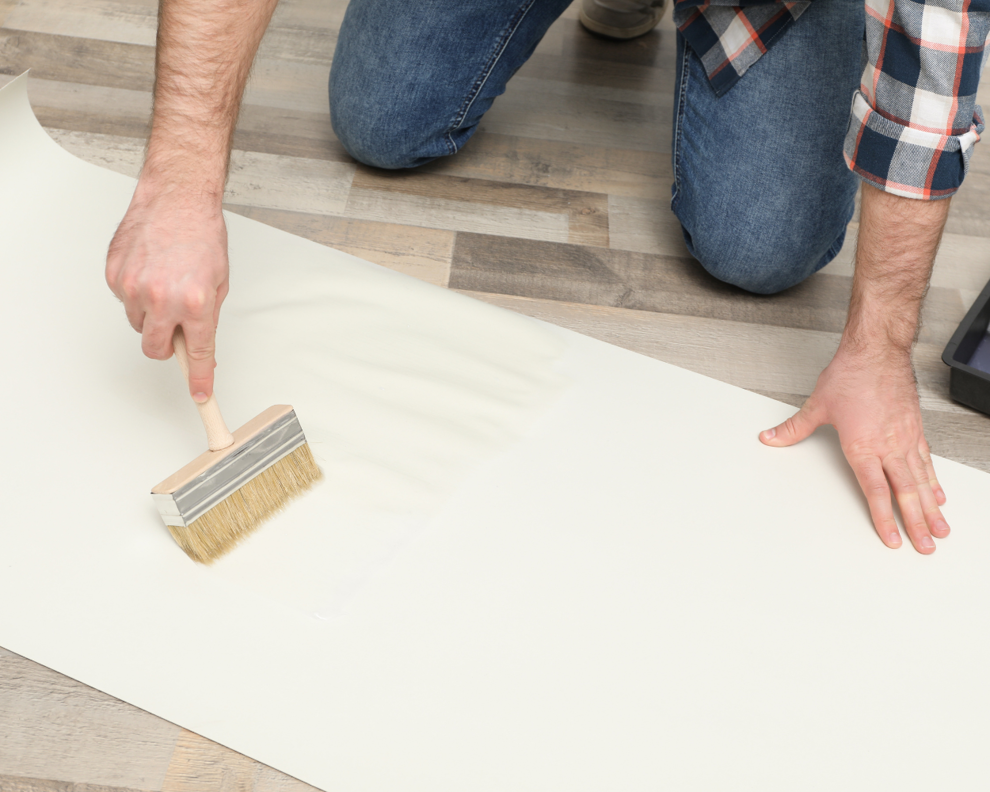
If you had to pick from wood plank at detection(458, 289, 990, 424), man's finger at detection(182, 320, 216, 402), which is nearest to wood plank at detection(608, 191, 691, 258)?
wood plank at detection(458, 289, 990, 424)

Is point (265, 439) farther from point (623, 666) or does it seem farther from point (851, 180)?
point (851, 180)

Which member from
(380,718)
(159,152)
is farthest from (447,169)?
(380,718)

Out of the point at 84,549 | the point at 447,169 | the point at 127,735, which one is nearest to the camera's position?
the point at 127,735

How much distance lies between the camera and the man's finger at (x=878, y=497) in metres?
0.98

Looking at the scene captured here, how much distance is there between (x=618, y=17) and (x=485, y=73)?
64 centimetres

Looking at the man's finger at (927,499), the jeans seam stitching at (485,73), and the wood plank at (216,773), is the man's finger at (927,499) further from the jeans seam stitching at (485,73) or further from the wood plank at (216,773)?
the jeans seam stitching at (485,73)

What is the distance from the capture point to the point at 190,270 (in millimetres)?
793

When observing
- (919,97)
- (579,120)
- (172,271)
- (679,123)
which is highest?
(919,97)

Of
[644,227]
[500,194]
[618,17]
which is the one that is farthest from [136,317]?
[618,17]

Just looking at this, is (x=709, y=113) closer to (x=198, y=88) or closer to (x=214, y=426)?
(x=198, y=88)

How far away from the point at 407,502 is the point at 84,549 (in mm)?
346

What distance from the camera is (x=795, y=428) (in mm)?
1068

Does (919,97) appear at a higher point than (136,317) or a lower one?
higher

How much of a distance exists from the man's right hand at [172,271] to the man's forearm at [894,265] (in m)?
0.75
